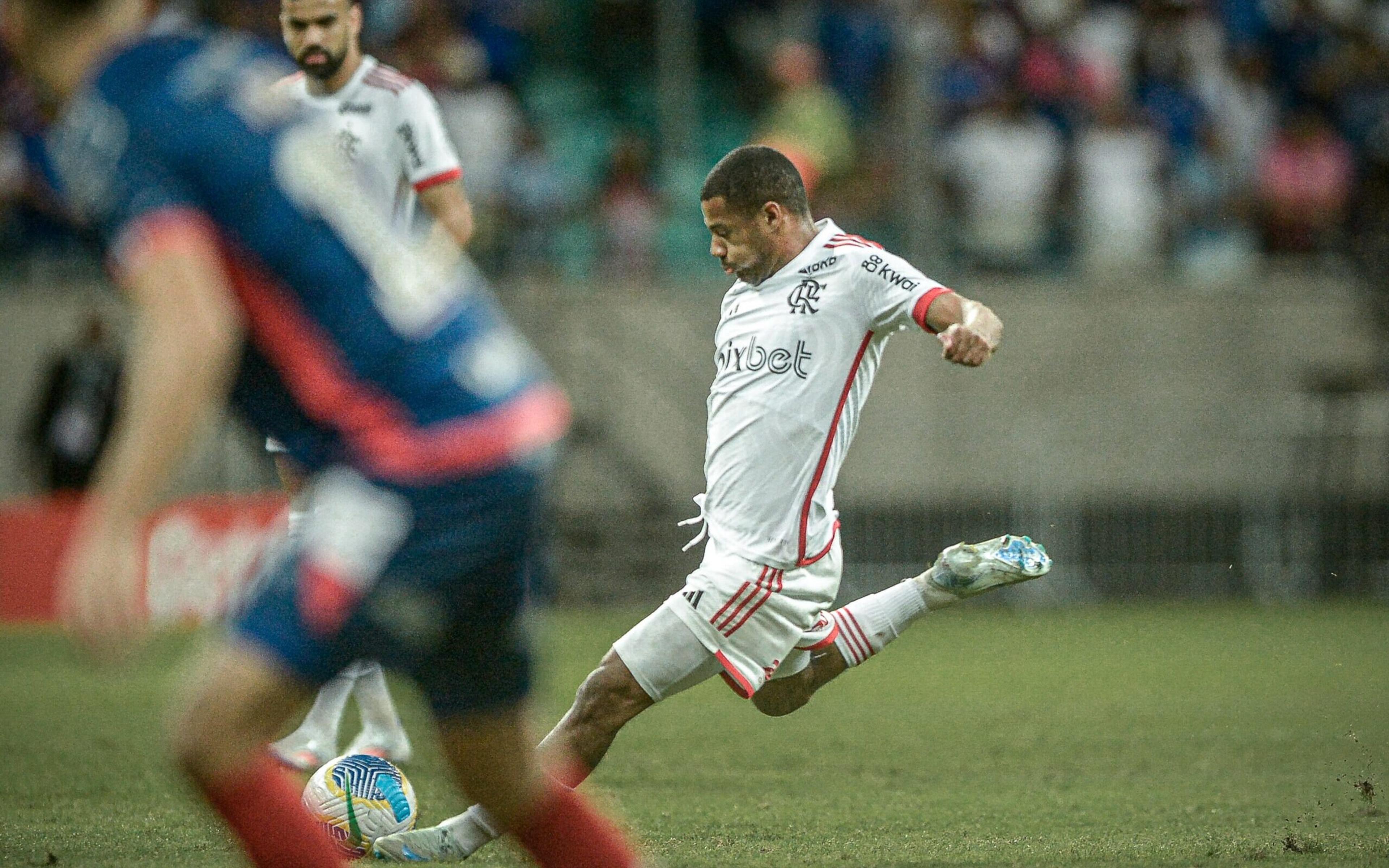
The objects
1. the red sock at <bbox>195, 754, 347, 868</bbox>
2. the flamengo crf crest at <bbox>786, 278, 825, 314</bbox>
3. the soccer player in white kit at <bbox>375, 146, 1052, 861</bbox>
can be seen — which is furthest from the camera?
the flamengo crf crest at <bbox>786, 278, 825, 314</bbox>

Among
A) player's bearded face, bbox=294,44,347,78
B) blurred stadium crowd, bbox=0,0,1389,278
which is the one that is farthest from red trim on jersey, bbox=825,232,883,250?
blurred stadium crowd, bbox=0,0,1389,278

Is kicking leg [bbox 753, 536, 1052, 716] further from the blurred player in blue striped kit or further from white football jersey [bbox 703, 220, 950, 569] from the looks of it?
the blurred player in blue striped kit

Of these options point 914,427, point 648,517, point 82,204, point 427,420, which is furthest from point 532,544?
point 914,427

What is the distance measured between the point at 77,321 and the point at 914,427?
Result: 25.1ft

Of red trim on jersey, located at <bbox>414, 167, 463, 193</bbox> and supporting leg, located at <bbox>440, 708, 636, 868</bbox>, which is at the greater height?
red trim on jersey, located at <bbox>414, 167, 463, 193</bbox>

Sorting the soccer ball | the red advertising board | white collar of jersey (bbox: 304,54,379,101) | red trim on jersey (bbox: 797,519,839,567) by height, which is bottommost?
the red advertising board

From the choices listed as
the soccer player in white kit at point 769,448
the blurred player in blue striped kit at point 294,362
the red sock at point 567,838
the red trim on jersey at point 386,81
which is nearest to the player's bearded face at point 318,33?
the red trim on jersey at point 386,81

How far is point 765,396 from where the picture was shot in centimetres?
595

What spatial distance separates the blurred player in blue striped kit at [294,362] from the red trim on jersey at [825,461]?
8.23 ft

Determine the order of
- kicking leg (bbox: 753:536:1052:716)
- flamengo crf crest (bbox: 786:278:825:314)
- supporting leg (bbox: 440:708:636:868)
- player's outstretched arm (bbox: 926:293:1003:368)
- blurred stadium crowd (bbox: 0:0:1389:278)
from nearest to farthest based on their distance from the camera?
supporting leg (bbox: 440:708:636:868), player's outstretched arm (bbox: 926:293:1003:368), flamengo crf crest (bbox: 786:278:825:314), kicking leg (bbox: 753:536:1052:716), blurred stadium crowd (bbox: 0:0:1389:278)

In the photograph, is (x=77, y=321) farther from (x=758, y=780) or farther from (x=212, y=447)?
(x=758, y=780)

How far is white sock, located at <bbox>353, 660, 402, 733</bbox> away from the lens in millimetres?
7152

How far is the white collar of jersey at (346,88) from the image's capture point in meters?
6.85

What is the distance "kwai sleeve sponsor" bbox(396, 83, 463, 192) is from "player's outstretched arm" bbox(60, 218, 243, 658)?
3.63 m
